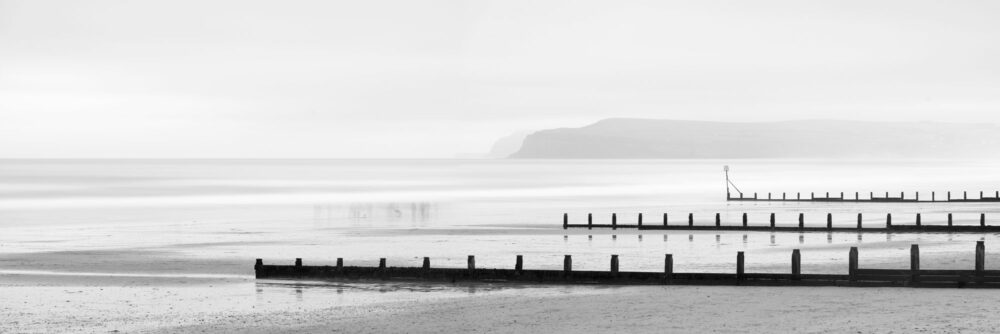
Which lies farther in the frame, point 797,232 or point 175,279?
point 797,232

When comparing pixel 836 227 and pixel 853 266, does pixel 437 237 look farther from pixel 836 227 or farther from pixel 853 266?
pixel 853 266

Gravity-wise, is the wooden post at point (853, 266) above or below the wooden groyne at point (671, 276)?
above

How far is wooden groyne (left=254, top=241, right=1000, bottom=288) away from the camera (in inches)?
1231

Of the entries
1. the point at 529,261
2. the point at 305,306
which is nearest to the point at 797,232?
the point at 529,261

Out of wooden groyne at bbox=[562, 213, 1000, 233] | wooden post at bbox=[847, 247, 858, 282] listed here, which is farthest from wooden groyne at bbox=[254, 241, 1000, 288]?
wooden groyne at bbox=[562, 213, 1000, 233]

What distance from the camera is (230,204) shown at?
11000 centimetres

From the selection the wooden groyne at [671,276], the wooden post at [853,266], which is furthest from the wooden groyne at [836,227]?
the wooden post at [853,266]

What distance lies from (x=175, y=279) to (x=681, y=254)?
18355mm

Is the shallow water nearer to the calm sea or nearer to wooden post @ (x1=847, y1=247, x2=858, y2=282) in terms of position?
the calm sea

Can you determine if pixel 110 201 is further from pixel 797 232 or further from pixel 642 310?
pixel 642 310

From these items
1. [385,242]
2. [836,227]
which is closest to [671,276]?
[385,242]

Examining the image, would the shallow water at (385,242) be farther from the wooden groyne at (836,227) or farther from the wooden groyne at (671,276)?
the wooden groyne at (671,276)

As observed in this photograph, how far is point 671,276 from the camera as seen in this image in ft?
108

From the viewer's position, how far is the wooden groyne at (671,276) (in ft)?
103
